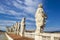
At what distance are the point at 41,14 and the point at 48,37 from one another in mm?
1941

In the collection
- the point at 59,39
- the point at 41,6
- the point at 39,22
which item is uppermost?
the point at 41,6

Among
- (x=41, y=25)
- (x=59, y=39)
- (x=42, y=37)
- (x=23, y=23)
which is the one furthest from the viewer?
(x=23, y=23)

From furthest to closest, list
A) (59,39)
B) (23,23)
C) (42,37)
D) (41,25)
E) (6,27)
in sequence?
(6,27)
(23,23)
(41,25)
(42,37)
(59,39)

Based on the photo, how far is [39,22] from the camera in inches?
405

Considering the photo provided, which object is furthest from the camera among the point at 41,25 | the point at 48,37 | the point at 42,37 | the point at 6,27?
the point at 6,27

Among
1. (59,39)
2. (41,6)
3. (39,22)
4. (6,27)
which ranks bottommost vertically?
Answer: (6,27)

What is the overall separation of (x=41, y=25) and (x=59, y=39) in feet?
8.73

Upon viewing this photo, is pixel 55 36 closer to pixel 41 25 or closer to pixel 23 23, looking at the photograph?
pixel 41 25

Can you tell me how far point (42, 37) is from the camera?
958 centimetres

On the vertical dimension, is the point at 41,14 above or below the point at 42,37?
above

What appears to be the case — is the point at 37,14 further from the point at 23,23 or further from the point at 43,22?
the point at 23,23

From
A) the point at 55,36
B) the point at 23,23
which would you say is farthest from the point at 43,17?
the point at 23,23

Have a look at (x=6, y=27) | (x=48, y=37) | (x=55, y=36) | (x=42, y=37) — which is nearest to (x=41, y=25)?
(x=42, y=37)

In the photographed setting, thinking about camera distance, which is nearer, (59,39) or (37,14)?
(59,39)
